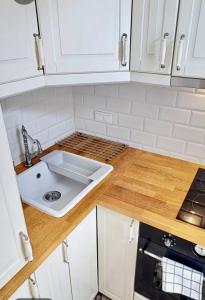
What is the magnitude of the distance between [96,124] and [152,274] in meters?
1.02

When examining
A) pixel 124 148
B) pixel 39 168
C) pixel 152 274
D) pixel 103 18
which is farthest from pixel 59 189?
pixel 103 18

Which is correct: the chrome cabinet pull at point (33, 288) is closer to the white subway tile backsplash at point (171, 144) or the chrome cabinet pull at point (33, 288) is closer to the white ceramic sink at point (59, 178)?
the white ceramic sink at point (59, 178)

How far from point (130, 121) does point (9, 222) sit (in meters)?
1.06

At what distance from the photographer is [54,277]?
1.04 metres

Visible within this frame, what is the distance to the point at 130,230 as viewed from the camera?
114cm

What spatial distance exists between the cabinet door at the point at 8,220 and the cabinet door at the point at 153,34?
720 millimetres

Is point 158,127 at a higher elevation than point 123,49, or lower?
lower

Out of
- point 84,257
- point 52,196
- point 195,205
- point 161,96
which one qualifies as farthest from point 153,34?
point 84,257

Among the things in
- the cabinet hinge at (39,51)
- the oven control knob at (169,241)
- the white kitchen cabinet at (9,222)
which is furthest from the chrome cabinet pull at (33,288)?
the cabinet hinge at (39,51)

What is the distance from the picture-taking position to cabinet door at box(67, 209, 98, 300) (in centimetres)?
113

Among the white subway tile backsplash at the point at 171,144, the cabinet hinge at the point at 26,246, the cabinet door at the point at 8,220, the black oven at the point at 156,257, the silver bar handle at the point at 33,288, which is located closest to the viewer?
the cabinet door at the point at 8,220

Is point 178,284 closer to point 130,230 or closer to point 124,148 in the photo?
point 130,230

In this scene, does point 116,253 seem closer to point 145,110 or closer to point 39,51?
point 145,110

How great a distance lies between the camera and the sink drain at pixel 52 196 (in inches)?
55.2
